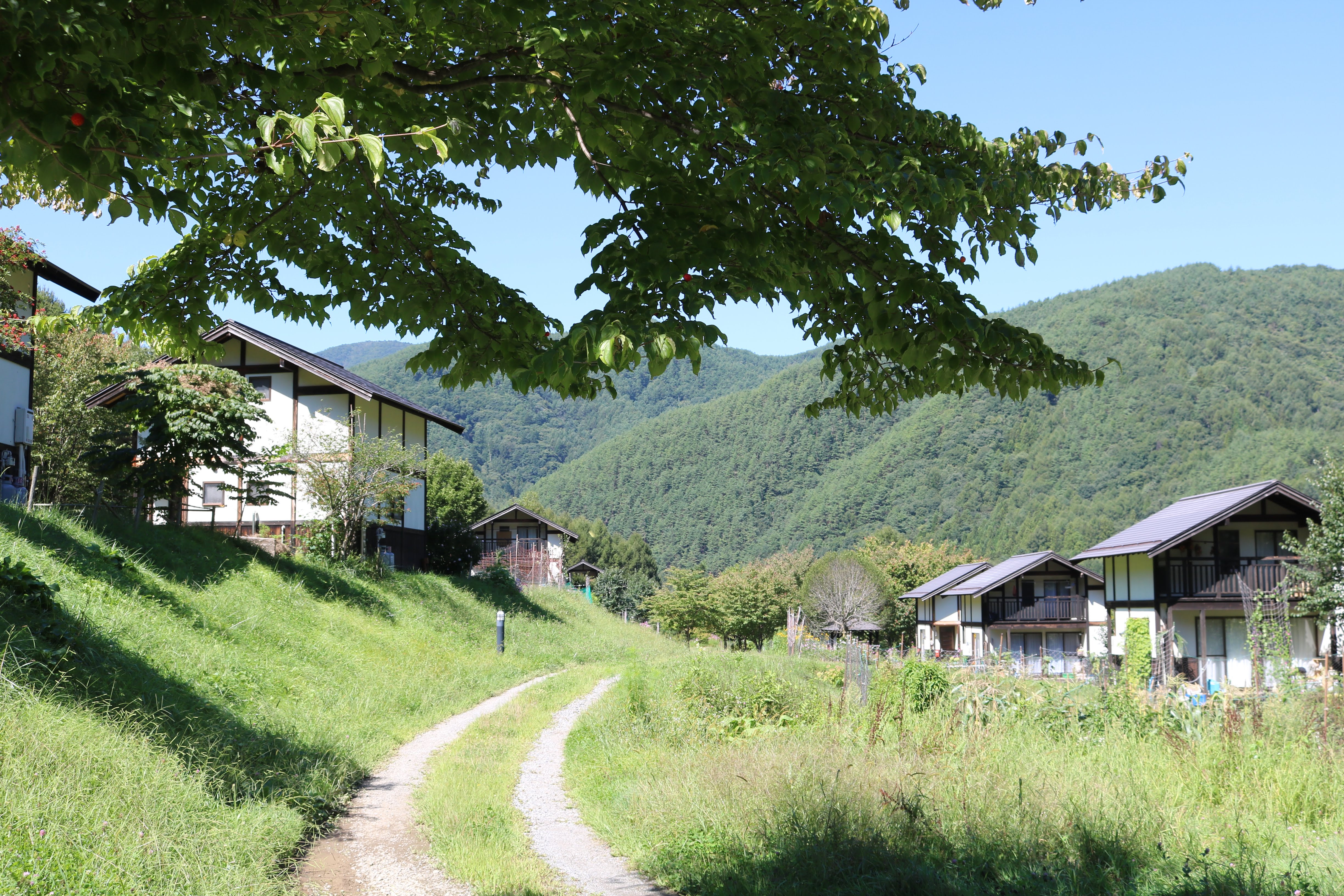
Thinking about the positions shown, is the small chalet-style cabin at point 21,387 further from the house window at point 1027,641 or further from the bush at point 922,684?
the house window at point 1027,641

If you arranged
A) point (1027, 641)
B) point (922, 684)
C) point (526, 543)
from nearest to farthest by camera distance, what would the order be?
point (922, 684), point (1027, 641), point (526, 543)

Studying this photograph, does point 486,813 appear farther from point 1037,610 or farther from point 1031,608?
point 1031,608

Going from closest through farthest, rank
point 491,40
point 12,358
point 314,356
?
point 491,40 < point 12,358 < point 314,356

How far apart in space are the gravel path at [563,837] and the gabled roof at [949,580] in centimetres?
4961

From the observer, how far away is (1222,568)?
34.0 metres

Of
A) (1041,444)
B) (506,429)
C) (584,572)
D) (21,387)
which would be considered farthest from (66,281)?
(506,429)

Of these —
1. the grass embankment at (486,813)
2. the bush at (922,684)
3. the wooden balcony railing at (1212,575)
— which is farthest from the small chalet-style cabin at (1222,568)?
the grass embankment at (486,813)

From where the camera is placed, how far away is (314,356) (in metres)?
31.2

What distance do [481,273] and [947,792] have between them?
4.95 metres

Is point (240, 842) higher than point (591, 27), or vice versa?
point (591, 27)

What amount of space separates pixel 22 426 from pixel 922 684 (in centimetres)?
1972

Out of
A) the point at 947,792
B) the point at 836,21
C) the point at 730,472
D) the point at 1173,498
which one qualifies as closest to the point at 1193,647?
the point at 947,792

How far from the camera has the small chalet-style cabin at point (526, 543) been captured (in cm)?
5303

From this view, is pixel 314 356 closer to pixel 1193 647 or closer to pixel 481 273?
pixel 481 273
